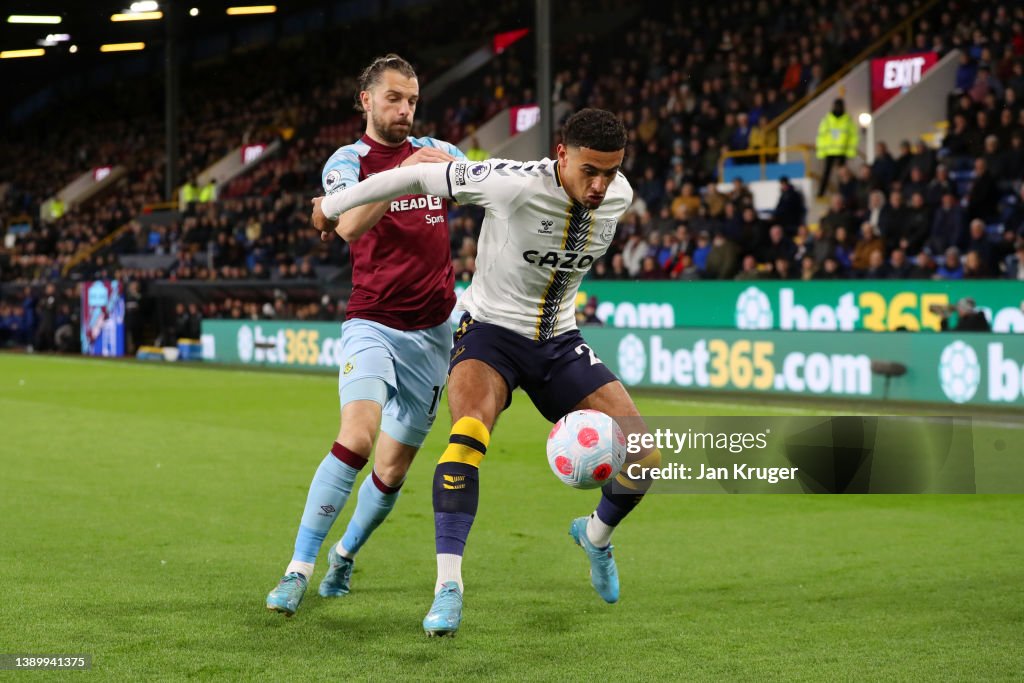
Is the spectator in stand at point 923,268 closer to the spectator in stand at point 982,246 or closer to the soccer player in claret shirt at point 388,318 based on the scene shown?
the spectator in stand at point 982,246

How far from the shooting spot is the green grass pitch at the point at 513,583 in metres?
4.66

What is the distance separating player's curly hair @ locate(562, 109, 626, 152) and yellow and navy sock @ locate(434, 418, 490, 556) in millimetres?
1162

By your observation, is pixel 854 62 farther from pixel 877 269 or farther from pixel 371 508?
pixel 371 508

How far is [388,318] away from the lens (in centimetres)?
591

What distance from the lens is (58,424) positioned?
13.7 m

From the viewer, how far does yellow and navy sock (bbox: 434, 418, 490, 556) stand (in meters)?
5.03

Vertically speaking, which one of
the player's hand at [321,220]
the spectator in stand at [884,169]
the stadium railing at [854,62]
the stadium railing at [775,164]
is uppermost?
the stadium railing at [854,62]

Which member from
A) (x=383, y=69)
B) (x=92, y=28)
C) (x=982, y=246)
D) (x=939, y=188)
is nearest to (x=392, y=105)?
(x=383, y=69)

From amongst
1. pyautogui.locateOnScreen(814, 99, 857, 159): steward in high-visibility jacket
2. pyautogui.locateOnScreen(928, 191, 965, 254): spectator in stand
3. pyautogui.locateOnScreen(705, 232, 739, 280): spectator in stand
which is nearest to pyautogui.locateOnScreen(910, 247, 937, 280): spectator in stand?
pyautogui.locateOnScreen(928, 191, 965, 254): spectator in stand

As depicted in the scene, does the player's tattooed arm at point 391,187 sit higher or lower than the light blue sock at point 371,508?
higher

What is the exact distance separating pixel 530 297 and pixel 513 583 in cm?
136

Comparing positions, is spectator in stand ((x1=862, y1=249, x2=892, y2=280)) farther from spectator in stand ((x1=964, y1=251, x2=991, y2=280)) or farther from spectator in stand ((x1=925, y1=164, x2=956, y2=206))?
spectator in stand ((x1=925, y1=164, x2=956, y2=206))

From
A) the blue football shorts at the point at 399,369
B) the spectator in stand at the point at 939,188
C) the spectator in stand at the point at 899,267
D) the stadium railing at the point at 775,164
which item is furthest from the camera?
the stadium railing at the point at 775,164

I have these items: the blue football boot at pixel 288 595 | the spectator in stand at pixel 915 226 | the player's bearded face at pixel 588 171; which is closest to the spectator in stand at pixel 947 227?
the spectator in stand at pixel 915 226
